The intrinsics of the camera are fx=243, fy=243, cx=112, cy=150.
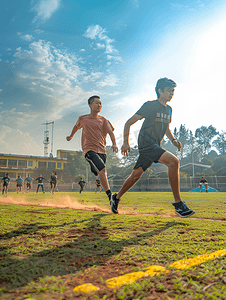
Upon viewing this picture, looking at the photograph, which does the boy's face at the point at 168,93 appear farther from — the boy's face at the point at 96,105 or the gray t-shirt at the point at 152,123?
the boy's face at the point at 96,105

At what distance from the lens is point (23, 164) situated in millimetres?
→ 63312

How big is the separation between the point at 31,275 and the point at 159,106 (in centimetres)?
381

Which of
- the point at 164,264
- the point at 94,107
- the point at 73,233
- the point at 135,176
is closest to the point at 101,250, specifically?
the point at 164,264

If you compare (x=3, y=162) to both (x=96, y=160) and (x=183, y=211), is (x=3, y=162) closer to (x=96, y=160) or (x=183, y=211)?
(x=96, y=160)

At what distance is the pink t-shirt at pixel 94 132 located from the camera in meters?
5.80

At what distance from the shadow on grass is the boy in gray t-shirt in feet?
5.24

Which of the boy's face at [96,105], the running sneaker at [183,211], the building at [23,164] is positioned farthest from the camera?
the building at [23,164]

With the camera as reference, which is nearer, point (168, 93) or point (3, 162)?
point (168, 93)

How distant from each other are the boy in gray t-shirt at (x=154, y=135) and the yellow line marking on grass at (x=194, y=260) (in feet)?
7.24

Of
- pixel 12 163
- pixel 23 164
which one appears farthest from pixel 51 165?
pixel 12 163

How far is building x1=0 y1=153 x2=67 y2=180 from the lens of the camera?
197 feet

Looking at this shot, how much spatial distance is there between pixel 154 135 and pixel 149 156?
0.44m

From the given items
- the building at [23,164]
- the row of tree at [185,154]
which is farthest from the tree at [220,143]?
the building at [23,164]

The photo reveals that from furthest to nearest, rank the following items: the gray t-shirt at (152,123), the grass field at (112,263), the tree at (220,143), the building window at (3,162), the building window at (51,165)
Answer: the tree at (220,143) < the building window at (51,165) < the building window at (3,162) < the gray t-shirt at (152,123) < the grass field at (112,263)
